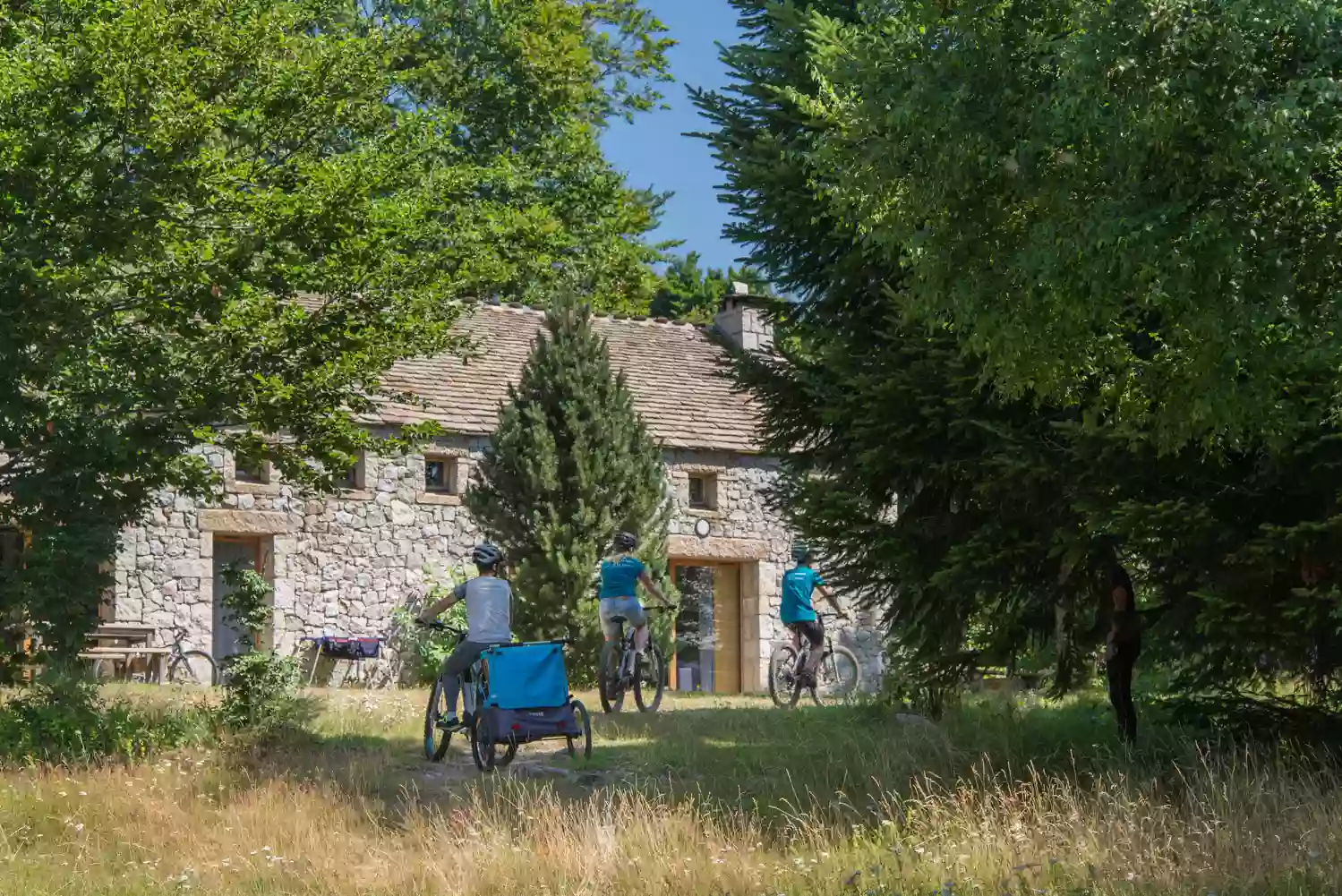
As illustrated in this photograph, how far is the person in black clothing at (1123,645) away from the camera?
11.4m

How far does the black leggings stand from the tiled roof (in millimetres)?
12892

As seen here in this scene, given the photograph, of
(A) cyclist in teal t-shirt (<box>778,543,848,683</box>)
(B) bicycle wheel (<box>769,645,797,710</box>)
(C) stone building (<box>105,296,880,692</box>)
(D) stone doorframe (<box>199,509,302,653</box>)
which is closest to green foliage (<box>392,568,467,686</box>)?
(C) stone building (<box>105,296,880,692</box>)

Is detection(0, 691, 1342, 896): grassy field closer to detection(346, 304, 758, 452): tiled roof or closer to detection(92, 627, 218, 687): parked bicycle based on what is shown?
detection(92, 627, 218, 687): parked bicycle

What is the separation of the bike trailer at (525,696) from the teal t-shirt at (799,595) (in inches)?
256

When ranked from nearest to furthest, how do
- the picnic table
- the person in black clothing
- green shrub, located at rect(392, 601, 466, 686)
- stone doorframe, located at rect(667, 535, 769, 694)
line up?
the person in black clothing
the picnic table
green shrub, located at rect(392, 601, 466, 686)
stone doorframe, located at rect(667, 535, 769, 694)

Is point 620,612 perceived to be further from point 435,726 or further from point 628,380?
point 628,380

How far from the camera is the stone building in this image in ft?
75.2

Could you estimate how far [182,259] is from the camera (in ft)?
43.8

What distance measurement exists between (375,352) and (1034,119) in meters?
7.74

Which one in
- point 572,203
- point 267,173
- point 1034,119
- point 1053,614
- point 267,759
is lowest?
point 267,759

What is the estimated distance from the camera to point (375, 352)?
1460 centimetres

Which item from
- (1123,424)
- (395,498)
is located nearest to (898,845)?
(1123,424)

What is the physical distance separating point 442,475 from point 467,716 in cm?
1315

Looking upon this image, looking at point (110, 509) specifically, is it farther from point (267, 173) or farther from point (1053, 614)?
point (1053, 614)
